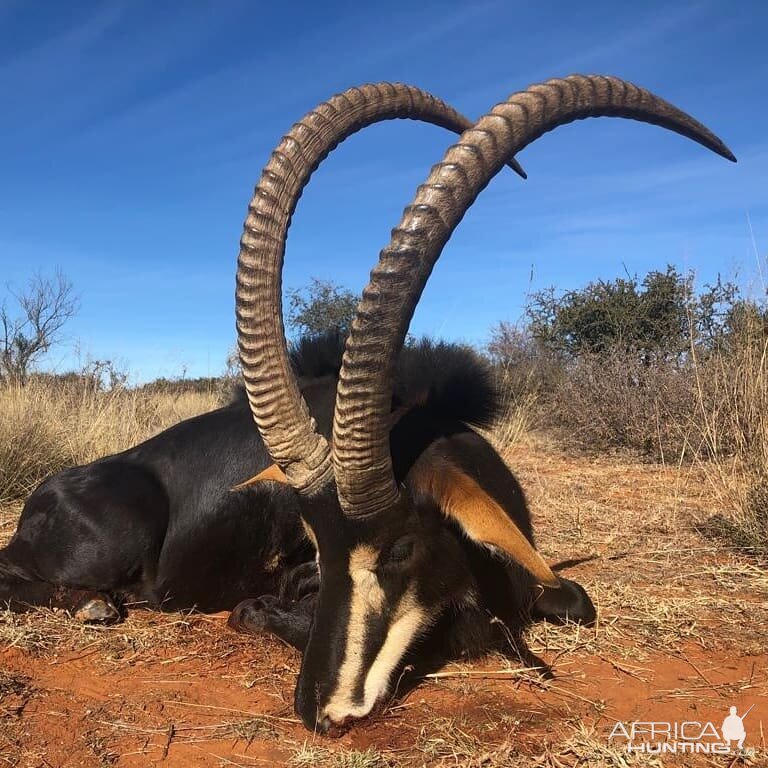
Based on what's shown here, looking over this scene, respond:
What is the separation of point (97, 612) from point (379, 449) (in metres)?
2.55

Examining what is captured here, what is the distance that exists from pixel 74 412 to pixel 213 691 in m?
8.52

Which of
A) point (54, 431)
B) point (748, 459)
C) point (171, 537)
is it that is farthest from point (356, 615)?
point (54, 431)

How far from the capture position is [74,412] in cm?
1091

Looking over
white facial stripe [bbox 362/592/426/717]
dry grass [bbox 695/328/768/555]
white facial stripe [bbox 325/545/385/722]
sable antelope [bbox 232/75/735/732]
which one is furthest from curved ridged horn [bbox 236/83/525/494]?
dry grass [bbox 695/328/768/555]

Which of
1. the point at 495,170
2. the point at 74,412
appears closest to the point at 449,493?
the point at 495,170

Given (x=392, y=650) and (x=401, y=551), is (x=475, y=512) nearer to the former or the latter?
(x=401, y=551)

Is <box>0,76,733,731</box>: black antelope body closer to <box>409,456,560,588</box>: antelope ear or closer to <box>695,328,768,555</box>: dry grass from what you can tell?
<box>409,456,560,588</box>: antelope ear

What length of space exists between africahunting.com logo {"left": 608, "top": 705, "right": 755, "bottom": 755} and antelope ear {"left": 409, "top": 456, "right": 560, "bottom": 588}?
78 centimetres

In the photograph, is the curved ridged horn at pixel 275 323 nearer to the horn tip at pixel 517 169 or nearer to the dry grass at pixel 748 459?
the horn tip at pixel 517 169

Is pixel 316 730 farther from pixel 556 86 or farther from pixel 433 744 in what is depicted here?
pixel 556 86

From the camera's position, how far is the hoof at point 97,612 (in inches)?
170

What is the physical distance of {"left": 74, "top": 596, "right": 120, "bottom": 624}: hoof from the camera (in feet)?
14.2

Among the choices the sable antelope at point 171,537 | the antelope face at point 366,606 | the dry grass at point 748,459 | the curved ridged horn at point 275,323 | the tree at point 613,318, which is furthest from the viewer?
the tree at point 613,318

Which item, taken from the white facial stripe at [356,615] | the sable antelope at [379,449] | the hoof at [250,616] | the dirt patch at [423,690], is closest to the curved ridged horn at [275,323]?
the sable antelope at [379,449]
